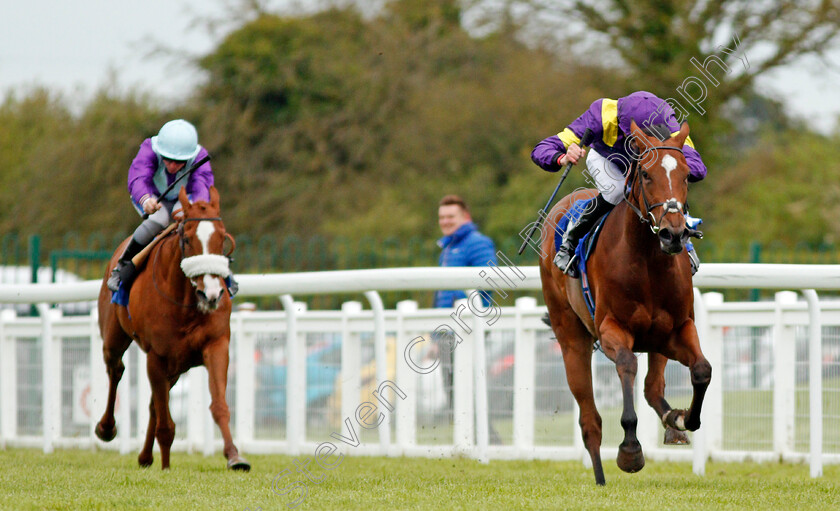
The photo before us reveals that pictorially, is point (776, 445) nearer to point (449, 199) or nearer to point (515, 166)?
point (449, 199)

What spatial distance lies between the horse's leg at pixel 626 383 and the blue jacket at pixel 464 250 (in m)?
3.36

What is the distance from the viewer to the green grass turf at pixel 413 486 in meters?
4.80

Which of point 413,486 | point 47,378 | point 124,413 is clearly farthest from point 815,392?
point 47,378

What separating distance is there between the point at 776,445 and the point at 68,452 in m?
5.00

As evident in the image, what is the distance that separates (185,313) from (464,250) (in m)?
2.74

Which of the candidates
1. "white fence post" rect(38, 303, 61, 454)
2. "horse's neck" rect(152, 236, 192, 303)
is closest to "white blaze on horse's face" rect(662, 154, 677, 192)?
"horse's neck" rect(152, 236, 192, 303)

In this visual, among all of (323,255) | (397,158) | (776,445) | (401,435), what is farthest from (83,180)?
(776,445)

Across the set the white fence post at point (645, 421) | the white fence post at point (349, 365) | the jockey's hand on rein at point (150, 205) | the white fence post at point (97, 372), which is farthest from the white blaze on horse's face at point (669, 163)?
the white fence post at point (97, 372)

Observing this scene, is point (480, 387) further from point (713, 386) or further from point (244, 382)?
point (244, 382)

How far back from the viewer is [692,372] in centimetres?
524

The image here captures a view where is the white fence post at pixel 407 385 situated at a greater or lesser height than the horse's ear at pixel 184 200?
lesser

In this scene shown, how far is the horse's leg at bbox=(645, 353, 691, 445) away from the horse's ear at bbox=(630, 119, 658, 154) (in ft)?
3.74

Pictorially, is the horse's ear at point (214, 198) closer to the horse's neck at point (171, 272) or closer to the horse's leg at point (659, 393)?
the horse's neck at point (171, 272)

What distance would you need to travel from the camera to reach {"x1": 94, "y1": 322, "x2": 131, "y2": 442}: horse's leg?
753 cm
